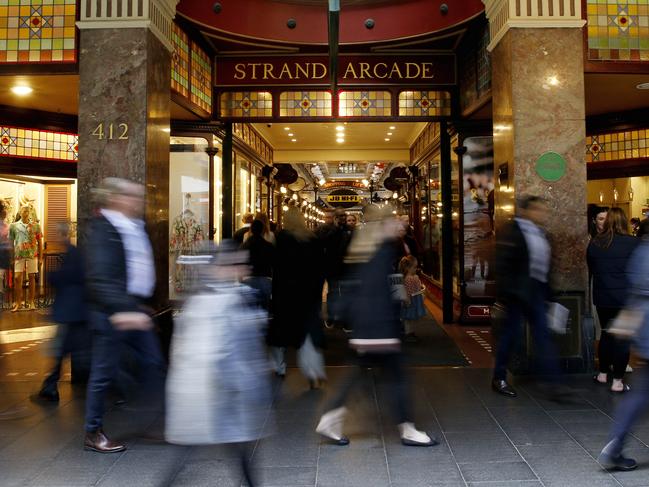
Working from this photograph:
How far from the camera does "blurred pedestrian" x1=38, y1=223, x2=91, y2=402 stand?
14.3 ft

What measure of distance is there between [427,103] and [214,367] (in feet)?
21.8

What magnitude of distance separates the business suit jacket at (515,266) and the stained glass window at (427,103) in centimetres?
411

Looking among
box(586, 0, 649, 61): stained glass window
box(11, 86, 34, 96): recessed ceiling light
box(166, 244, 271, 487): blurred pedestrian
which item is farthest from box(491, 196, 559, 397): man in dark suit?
box(11, 86, 34, 96): recessed ceiling light

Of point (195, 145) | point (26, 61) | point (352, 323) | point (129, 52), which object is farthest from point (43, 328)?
point (352, 323)

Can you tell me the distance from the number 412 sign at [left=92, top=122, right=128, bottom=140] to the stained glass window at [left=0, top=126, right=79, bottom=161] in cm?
390

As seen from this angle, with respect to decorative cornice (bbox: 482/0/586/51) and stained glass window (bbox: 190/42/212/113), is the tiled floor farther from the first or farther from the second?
stained glass window (bbox: 190/42/212/113)

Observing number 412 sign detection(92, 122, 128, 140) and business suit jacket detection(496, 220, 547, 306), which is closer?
business suit jacket detection(496, 220, 547, 306)

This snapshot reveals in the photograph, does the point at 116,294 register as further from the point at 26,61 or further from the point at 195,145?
the point at 195,145

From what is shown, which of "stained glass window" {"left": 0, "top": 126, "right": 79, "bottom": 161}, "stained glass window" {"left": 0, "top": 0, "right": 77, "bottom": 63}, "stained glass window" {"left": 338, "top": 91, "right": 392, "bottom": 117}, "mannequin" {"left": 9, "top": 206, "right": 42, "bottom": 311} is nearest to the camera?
"stained glass window" {"left": 0, "top": 0, "right": 77, "bottom": 63}

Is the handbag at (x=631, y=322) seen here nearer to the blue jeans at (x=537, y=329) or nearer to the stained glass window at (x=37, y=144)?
the blue jeans at (x=537, y=329)

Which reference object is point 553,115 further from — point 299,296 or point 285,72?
point 285,72

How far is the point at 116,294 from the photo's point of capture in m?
3.36

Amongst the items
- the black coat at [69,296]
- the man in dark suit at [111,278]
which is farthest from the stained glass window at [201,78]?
the man in dark suit at [111,278]

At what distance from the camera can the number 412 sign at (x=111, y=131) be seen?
539 cm
